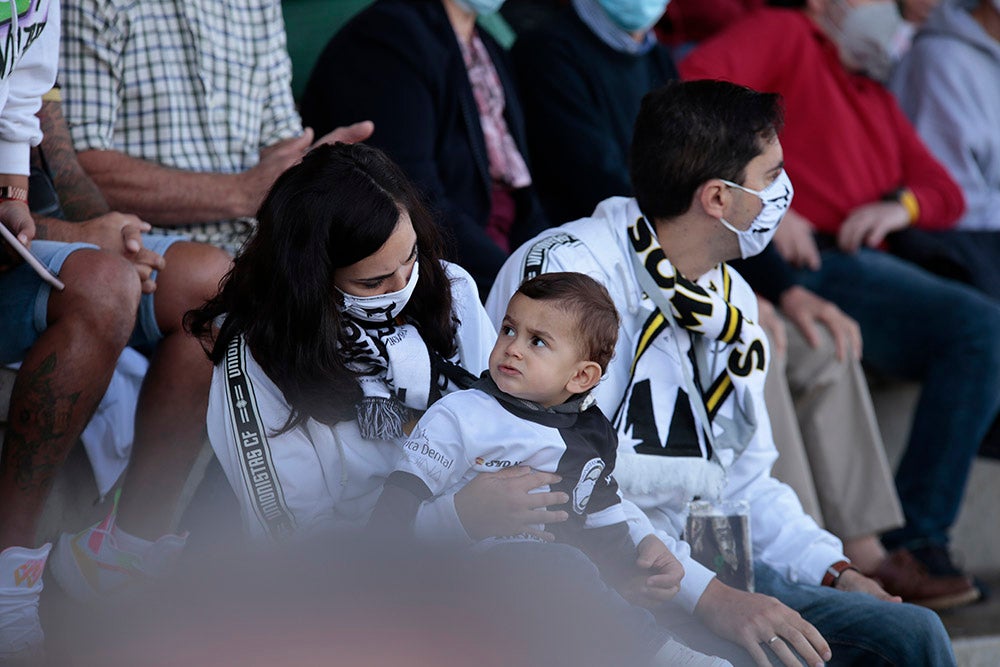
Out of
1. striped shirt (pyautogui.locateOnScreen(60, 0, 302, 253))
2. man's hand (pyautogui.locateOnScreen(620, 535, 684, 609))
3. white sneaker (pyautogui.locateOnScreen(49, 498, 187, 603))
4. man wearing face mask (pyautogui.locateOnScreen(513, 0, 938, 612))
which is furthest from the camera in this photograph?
man wearing face mask (pyautogui.locateOnScreen(513, 0, 938, 612))

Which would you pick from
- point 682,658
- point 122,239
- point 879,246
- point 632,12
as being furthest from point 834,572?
point 879,246

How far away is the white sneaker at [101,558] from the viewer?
8.68ft

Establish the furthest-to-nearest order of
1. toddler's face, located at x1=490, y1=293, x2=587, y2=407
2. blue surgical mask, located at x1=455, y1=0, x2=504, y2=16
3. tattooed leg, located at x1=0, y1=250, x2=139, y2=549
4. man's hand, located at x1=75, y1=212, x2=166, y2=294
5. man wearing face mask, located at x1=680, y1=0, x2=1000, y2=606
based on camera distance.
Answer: man wearing face mask, located at x1=680, y1=0, x2=1000, y2=606 < blue surgical mask, located at x1=455, y1=0, x2=504, y2=16 < man's hand, located at x1=75, y1=212, x2=166, y2=294 < tattooed leg, located at x1=0, y1=250, x2=139, y2=549 < toddler's face, located at x1=490, y1=293, x2=587, y2=407

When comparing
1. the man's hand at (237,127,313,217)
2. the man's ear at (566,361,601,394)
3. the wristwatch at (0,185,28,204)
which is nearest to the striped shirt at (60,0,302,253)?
the man's hand at (237,127,313,217)

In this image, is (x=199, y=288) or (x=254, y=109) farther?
(x=254, y=109)

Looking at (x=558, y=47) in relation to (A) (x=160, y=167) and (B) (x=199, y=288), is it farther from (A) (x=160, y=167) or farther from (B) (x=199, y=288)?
(B) (x=199, y=288)

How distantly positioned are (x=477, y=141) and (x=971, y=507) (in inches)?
102

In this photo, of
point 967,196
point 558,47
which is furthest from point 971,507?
point 558,47

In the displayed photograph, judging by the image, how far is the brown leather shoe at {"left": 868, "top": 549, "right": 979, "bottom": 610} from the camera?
398cm

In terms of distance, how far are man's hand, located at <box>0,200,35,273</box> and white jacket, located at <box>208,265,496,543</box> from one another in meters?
0.66

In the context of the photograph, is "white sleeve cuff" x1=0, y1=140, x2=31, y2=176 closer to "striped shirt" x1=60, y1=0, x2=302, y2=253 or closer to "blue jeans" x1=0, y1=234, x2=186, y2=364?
"blue jeans" x1=0, y1=234, x2=186, y2=364

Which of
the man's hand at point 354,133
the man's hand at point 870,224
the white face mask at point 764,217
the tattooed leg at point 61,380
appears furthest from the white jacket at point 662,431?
the man's hand at point 870,224

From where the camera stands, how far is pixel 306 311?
218cm

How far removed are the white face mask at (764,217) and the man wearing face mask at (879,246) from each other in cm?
142
